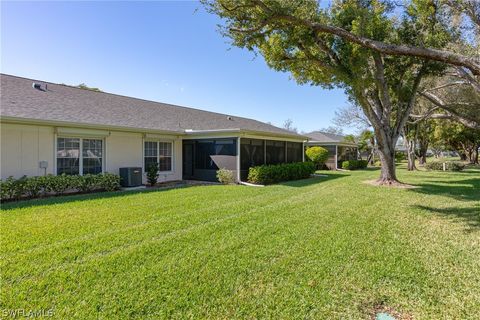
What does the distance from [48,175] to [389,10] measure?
15899 mm

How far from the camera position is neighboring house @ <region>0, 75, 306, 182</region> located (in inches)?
378

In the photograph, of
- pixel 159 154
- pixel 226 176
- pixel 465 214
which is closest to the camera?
pixel 465 214

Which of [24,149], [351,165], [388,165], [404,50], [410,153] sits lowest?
[351,165]

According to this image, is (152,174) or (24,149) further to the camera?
(152,174)

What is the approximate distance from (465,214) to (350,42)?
692 centimetres

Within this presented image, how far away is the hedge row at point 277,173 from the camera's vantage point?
1380 cm

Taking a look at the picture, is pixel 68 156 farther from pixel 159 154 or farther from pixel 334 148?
pixel 334 148

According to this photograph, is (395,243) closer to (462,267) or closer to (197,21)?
(462,267)

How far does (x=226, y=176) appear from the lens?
1373cm

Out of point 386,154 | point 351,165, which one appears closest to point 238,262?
point 386,154

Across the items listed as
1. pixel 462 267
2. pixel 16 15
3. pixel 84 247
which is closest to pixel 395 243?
pixel 462 267

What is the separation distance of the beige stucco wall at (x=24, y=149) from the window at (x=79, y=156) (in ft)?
1.33

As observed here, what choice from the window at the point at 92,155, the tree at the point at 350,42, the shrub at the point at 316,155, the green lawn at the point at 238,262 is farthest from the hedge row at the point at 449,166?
the window at the point at 92,155

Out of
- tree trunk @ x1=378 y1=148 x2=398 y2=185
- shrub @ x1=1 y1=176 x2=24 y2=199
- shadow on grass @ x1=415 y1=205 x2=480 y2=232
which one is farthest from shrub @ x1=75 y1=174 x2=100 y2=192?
tree trunk @ x1=378 y1=148 x2=398 y2=185
